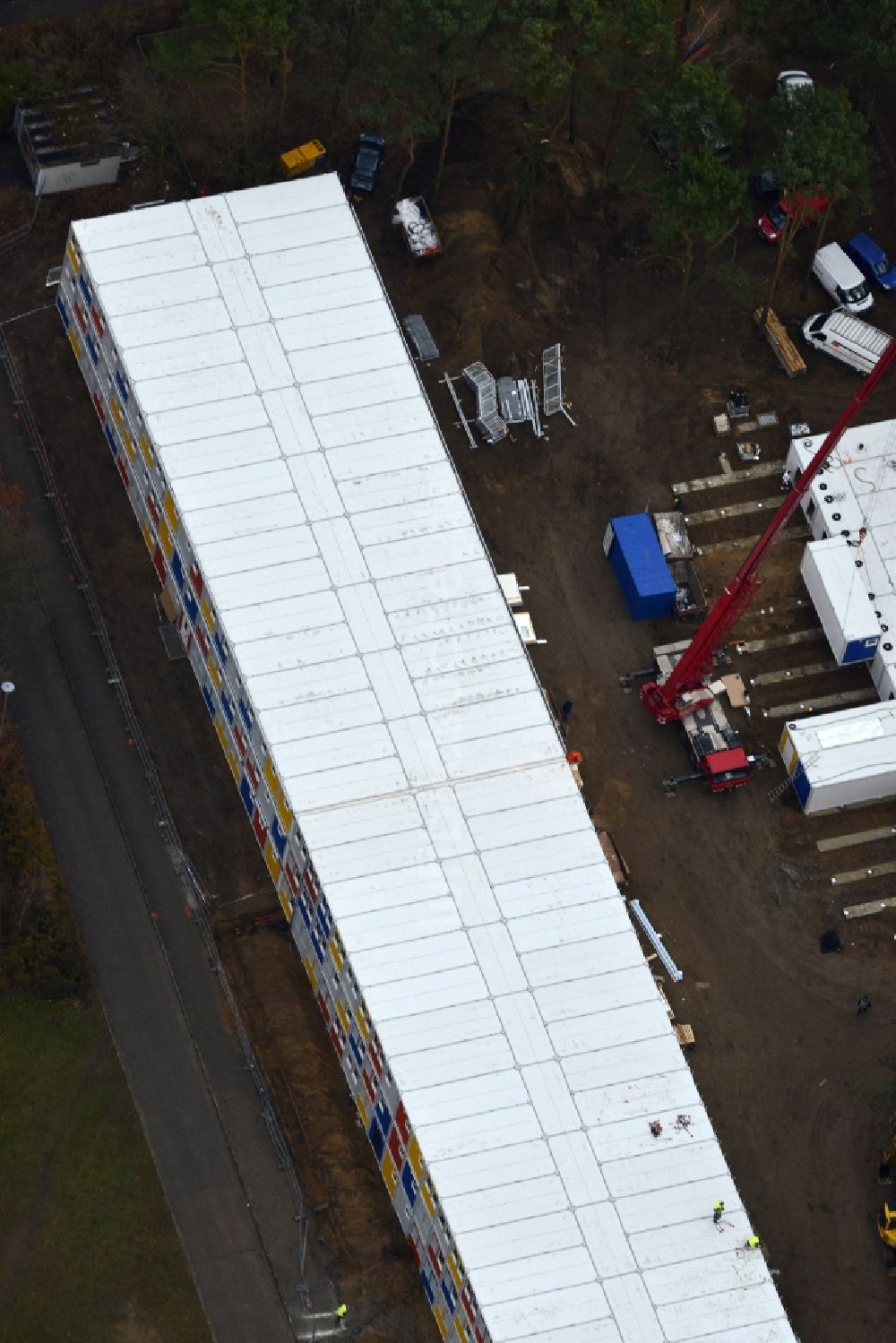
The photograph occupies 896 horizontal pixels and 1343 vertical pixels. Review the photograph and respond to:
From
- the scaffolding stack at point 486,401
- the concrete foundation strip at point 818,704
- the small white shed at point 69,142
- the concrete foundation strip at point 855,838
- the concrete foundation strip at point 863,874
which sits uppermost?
the small white shed at point 69,142

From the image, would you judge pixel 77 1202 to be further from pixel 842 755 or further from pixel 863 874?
pixel 842 755

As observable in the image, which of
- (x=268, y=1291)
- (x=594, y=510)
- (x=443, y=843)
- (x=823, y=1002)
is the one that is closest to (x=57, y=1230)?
(x=268, y=1291)

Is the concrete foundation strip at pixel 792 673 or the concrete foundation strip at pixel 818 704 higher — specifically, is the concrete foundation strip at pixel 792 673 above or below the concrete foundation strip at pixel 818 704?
above

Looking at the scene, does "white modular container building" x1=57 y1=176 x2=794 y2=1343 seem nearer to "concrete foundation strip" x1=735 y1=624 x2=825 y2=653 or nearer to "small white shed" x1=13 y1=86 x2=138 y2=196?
A: "small white shed" x1=13 y1=86 x2=138 y2=196

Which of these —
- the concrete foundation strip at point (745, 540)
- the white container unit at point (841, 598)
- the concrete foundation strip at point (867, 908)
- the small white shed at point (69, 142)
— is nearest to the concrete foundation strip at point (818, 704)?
the white container unit at point (841, 598)

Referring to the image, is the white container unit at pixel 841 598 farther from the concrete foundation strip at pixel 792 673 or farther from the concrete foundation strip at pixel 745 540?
the concrete foundation strip at pixel 745 540

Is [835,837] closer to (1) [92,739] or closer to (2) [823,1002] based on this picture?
(2) [823,1002]
